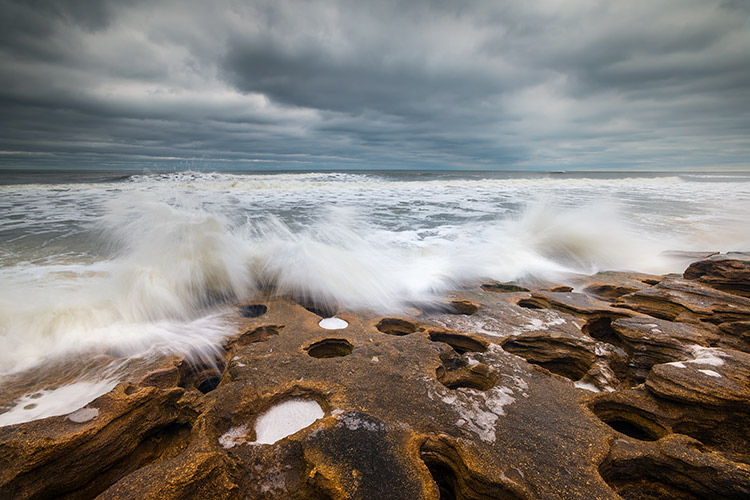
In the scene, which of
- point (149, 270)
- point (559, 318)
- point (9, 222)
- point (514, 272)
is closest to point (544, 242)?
point (514, 272)

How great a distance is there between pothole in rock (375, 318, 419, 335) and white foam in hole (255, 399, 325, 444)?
4.61 ft

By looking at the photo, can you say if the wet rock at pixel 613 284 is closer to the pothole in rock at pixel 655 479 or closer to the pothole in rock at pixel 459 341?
the pothole in rock at pixel 459 341

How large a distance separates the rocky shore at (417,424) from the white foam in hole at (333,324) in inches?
6.4

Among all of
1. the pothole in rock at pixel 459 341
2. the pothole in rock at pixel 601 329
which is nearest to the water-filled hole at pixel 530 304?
the pothole in rock at pixel 601 329

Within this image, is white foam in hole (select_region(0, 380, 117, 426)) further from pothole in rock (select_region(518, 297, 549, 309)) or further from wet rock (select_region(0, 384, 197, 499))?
pothole in rock (select_region(518, 297, 549, 309))

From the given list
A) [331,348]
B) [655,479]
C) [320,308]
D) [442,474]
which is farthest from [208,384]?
[655,479]

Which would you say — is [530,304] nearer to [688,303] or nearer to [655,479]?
[688,303]

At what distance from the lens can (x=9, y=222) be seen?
10.7 metres

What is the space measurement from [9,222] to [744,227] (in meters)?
23.8

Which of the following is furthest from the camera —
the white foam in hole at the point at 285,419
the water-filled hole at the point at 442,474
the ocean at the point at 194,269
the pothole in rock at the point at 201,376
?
the ocean at the point at 194,269

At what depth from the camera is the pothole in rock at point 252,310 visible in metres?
3.77

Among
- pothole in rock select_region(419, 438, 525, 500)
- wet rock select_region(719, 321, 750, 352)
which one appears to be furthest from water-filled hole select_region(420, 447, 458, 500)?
wet rock select_region(719, 321, 750, 352)

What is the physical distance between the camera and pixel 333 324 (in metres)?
3.42

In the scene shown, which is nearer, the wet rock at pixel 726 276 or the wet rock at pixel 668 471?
the wet rock at pixel 668 471
